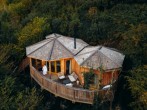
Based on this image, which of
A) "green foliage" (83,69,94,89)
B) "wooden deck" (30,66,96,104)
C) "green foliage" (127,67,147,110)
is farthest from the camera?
"green foliage" (83,69,94,89)

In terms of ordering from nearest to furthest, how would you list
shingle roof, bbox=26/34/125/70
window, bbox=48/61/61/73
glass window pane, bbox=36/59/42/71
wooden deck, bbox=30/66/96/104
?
1. wooden deck, bbox=30/66/96/104
2. shingle roof, bbox=26/34/125/70
3. window, bbox=48/61/61/73
4. glass window pane, bbox=36/59/42/71

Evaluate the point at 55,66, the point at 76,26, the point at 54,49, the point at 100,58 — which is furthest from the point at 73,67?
the point at 76,26

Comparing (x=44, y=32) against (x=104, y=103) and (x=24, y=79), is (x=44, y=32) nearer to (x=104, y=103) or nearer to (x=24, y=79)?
(x=24, y=79)

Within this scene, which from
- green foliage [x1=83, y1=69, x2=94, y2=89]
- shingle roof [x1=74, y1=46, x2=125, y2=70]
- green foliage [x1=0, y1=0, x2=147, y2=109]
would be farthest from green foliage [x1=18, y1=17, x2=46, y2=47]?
green foliage [x1=83, y1=69, x2=94, y2=89]

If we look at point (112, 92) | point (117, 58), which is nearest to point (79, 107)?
point (112, 92)

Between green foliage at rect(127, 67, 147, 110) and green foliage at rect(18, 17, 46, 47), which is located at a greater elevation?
green foliage at rect(18, 17, 46, 47)

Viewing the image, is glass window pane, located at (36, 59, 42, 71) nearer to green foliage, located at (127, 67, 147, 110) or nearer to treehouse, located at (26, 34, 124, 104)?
treehouse, located at (26, 34, 124, 104)

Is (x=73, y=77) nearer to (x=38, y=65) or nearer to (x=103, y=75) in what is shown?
(x=103, y=75)
